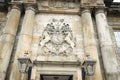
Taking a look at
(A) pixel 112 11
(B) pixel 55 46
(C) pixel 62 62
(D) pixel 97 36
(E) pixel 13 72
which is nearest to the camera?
(E) pixel 13 72

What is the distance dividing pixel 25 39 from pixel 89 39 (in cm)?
333

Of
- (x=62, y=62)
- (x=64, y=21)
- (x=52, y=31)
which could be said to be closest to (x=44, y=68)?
(x=62, y=62)

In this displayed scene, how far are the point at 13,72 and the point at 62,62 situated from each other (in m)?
2.33

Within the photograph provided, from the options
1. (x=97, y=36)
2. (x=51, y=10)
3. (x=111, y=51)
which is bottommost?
(x=111, y=51)

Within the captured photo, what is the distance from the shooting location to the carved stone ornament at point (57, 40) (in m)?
8.02

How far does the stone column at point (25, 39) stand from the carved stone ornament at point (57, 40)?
30.0 inches

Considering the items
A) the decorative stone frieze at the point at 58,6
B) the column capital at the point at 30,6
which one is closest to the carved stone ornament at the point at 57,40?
the decorative stone frieze at the point at 58,6

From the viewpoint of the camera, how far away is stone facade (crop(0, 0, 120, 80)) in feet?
24.1

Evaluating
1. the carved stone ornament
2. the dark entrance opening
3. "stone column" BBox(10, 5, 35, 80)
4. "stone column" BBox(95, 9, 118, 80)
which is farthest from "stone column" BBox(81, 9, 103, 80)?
"stone column" BBox(10, 5, 35, 80)

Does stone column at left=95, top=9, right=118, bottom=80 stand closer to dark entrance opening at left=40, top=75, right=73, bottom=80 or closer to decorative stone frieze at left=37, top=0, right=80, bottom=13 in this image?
decorative stone frieze at left=37, top=0, right=80, bottom=13

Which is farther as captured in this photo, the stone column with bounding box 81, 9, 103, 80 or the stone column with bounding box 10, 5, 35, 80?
the stone column with bounding box 81, 9, 103, 80

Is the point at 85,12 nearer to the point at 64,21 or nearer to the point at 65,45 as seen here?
the point at 64,21

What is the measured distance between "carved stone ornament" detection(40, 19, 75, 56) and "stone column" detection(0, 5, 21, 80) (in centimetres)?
160

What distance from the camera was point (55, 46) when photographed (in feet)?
26.6
